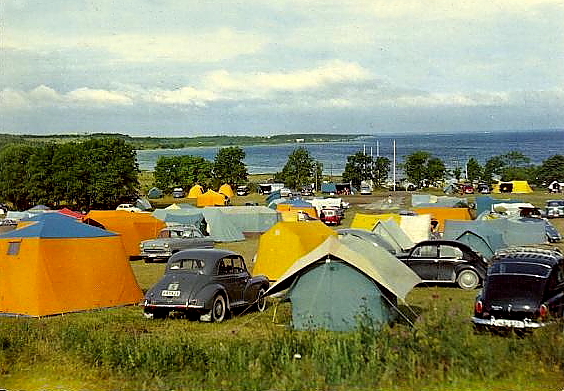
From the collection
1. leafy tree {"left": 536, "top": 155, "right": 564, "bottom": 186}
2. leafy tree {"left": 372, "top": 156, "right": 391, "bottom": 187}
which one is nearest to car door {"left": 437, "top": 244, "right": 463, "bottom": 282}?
leafy tree {"left": 536, "top": 155, "right": 564, "bottom": 186}

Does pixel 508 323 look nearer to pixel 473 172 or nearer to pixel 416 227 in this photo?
pixel 416 227

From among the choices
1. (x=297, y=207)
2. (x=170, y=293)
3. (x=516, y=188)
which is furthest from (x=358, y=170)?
(x=170, y=293)

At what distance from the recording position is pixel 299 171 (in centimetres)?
9288

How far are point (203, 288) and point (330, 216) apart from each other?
111 ft

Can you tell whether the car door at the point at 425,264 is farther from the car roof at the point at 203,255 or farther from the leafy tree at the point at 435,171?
the leafy tree at the point at 435,171

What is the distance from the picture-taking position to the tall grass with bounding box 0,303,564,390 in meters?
8.14

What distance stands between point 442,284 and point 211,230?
2047 cm

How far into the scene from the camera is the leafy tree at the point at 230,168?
289ft

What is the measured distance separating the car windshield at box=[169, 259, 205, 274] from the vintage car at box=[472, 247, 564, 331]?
18.6 feet

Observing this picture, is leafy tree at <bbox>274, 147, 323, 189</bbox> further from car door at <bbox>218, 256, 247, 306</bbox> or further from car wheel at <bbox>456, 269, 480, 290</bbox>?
car door at <bbox>218, 256, 247, 306</bbox>

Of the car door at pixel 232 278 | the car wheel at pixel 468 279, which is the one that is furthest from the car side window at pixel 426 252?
the car door at pixel 232 278

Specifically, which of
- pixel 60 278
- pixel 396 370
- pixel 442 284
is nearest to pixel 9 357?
pixel 396 370

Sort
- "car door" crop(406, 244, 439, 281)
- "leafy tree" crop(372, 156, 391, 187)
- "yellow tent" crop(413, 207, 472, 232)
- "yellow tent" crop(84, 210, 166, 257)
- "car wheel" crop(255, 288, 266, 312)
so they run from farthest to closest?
1. "leafy tree" crop(372, 156, 391, 187)
2. "yellow tent" crop(413, 207, 472, 232)
3. "yellow tent" crop(84, 210, 166, 257)
4. "car door" crop(406, 244, 439, 281)
5. "car wheel" crop(255, 288, 266, 312)

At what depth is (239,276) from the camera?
53.6 ft
